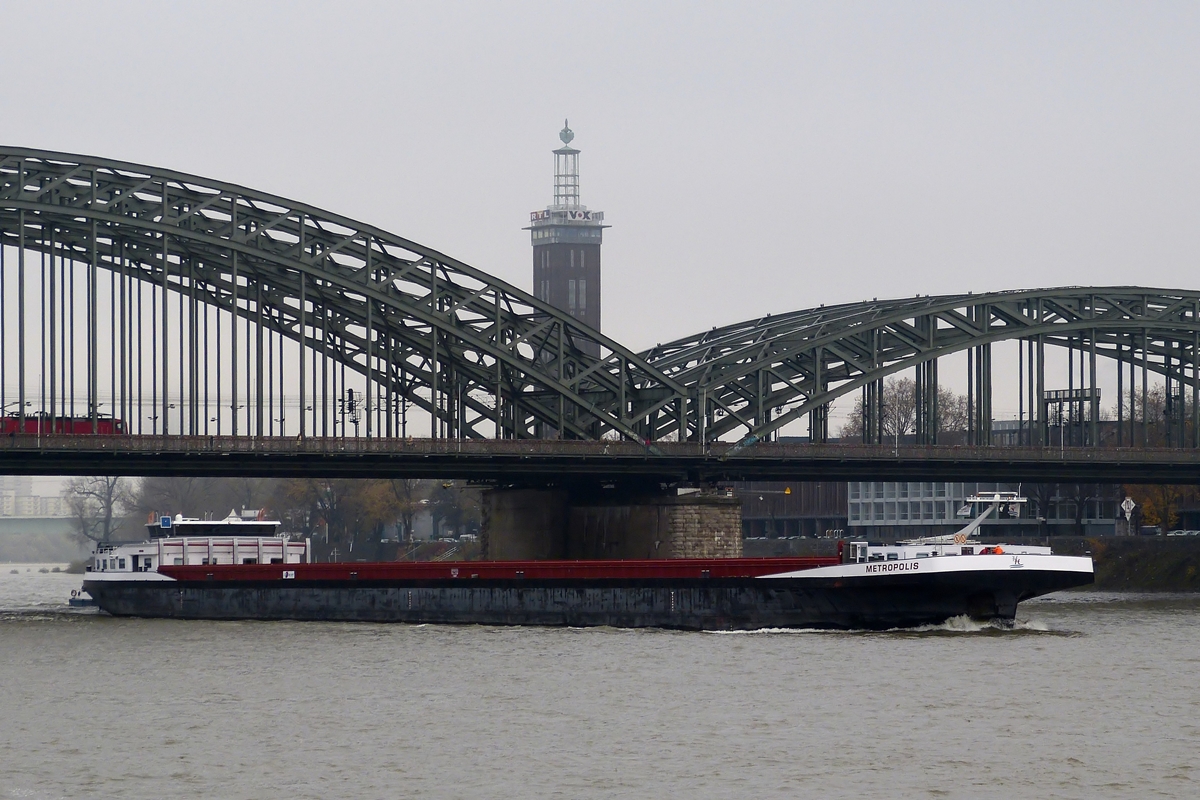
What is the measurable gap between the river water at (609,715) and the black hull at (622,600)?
1193mm

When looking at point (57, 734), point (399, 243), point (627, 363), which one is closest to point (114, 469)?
point (399, 243)

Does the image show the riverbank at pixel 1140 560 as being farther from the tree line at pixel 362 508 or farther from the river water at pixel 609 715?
the tree line at pixel 362 508

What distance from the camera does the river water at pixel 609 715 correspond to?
31234 millimetres

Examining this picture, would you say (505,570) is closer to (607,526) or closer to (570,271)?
(607,526)

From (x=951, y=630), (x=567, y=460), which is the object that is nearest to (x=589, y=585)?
(x=951, y=630)

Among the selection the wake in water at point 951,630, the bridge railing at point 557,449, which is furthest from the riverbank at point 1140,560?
the wake in water at point 951,630

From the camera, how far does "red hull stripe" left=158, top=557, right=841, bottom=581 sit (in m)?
58.3

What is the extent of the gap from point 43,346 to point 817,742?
160 feet

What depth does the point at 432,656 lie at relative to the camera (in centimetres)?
4975

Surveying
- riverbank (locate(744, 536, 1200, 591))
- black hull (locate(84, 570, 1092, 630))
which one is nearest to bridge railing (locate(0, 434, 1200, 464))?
black hull (locate(84, 570, 1092, 630))

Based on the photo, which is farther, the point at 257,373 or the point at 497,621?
the point at 257,373

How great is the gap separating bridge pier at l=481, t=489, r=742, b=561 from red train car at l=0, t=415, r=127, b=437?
1847cm

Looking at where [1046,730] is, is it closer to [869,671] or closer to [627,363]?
[869,671]

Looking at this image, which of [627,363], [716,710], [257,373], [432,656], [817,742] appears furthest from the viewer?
[627,363]
